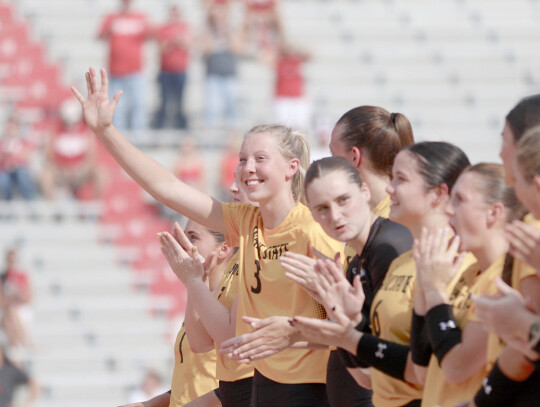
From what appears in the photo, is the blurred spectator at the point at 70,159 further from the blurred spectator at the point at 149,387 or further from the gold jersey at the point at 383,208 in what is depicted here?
the gold jersey at the point at 383,208

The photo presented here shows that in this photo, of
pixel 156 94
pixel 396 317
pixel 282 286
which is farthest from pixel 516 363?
pixel 156 94

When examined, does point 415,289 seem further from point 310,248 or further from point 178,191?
point 178,191

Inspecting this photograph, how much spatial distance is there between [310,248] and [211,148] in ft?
29.1

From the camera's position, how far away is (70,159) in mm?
11789

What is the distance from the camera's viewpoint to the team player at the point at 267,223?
13.0ft

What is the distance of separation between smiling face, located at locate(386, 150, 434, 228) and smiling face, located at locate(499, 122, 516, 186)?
1.25 feet

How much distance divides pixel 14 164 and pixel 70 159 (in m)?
0.64

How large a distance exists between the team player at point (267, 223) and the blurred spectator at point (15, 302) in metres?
7.00

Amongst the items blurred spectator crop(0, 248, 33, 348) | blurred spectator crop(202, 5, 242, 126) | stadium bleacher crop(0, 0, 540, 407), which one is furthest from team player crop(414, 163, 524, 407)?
blurred spectator crop(202, 5, 242, 126)

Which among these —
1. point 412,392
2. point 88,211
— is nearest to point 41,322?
point 88,211

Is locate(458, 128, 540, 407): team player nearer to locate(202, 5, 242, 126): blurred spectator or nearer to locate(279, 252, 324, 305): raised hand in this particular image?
locate(279, 252, 324, 305): raised hand

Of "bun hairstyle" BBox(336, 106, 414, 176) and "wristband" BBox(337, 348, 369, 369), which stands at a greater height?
"bun hairstyle" BBox(336, 106, 414, 176)

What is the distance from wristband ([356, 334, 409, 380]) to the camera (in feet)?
10.9

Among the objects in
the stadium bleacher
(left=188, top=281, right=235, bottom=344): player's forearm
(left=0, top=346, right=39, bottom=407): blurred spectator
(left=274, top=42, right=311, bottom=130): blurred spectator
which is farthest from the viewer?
(left=274, top=42, right=311, bottom=130): blurred spectator
